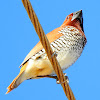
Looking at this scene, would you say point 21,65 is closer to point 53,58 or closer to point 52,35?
point 52,35

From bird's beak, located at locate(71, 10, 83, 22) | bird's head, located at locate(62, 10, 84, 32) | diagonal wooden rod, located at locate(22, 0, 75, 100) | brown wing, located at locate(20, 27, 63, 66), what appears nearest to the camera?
diagonal wooden rod, located at locate(22, 0, 75, 100)

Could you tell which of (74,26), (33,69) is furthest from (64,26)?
(33,69)

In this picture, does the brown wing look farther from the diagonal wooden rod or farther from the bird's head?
the diagonal wooden rod

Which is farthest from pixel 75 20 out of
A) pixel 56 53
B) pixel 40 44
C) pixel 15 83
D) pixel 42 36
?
pixel 42 36

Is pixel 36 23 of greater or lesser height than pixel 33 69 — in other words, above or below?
below

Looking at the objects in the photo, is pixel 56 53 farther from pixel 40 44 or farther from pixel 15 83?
pixel 15 83

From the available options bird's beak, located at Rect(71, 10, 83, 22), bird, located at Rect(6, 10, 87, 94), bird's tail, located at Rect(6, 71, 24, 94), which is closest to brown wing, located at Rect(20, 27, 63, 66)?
bird, located at Rect(6, 10, 87, 94)

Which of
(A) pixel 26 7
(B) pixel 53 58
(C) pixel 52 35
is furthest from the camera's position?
(C) pixel 52 35

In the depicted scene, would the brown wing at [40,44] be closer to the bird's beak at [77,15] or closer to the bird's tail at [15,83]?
the bird's tail at [15,83]

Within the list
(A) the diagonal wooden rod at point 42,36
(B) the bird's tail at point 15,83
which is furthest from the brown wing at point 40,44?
(A) the diagonal wooden rod at point 42,36
